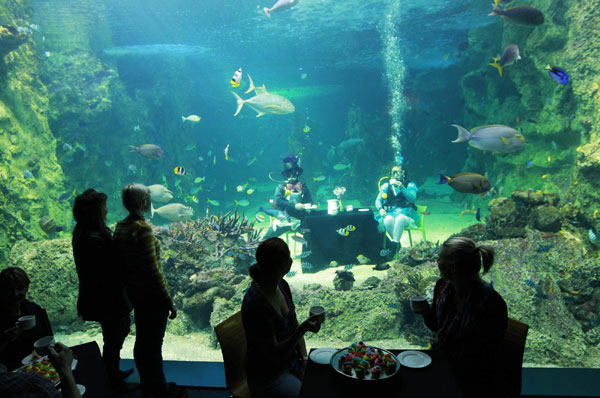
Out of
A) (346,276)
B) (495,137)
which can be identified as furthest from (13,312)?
(495,137)

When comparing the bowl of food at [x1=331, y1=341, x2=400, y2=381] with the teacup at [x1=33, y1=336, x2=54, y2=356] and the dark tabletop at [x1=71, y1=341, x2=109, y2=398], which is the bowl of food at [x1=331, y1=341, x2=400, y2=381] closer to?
the dark tabletop at [x1=71, y1=341, x2=109, y2=398]

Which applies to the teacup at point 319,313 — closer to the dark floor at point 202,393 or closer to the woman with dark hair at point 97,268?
the dark floor at point 202,393

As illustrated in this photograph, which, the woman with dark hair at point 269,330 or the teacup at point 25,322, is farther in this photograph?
the teacup at point 25,322

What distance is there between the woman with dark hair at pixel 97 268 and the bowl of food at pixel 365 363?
1876mm

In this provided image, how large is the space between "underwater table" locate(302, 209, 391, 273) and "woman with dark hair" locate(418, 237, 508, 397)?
4633 mm

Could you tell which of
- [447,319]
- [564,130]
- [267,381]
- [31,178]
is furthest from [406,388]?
[31,178]

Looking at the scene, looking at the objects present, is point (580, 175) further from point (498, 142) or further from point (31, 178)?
point (31, 178)

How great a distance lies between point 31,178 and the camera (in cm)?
1047

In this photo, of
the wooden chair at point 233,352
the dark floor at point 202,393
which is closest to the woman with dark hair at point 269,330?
the wooden chair at point 233,352

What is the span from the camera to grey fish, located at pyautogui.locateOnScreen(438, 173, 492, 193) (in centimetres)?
448

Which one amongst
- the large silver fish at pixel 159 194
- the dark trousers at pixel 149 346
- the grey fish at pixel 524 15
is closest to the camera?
the dark trousers at pixel 149 346

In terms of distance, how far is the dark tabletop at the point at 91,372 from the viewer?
81.4 inches

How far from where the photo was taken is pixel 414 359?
202cm

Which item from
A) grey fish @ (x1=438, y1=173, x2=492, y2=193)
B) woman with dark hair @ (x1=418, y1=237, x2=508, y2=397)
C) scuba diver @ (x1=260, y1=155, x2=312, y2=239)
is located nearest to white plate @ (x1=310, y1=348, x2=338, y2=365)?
woman with dark hair @ (x1=418, y1=237, x2=508, y2=397)
